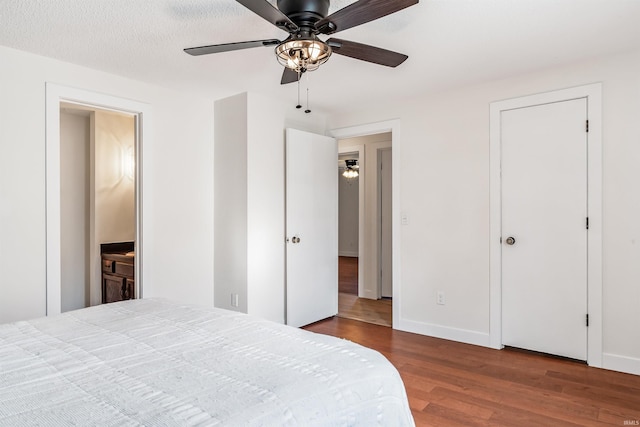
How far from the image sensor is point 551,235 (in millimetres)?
3107

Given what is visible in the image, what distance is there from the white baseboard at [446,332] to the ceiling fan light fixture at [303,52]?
9.03 feet

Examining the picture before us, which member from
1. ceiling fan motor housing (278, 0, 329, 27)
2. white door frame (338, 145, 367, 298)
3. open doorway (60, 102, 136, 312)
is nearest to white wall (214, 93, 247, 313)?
open doorway (60, 102, 136, 312)

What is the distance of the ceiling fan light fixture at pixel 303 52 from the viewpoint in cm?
182

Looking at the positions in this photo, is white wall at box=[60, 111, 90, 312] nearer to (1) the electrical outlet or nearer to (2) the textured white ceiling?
(2) the textured white ceiling

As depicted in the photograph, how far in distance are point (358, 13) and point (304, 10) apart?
0.27 metres

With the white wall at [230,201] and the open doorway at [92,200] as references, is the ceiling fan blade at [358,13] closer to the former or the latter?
the white wall at [230,201]

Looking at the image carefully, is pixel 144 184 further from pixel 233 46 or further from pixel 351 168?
pixel 351 168

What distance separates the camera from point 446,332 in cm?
364

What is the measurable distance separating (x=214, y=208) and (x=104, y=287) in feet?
4.90

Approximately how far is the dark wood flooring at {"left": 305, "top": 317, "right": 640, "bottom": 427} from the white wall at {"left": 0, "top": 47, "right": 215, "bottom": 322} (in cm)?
190

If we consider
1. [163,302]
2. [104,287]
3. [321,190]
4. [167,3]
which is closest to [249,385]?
[163,302]

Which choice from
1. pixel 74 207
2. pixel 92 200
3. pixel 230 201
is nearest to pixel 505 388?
pixel 230 201

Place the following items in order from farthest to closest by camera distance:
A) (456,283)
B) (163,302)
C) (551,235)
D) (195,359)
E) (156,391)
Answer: (456,283) < (551,235) < (163,302) < (195,359) < (156,391)

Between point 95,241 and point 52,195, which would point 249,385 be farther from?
point 95,241
